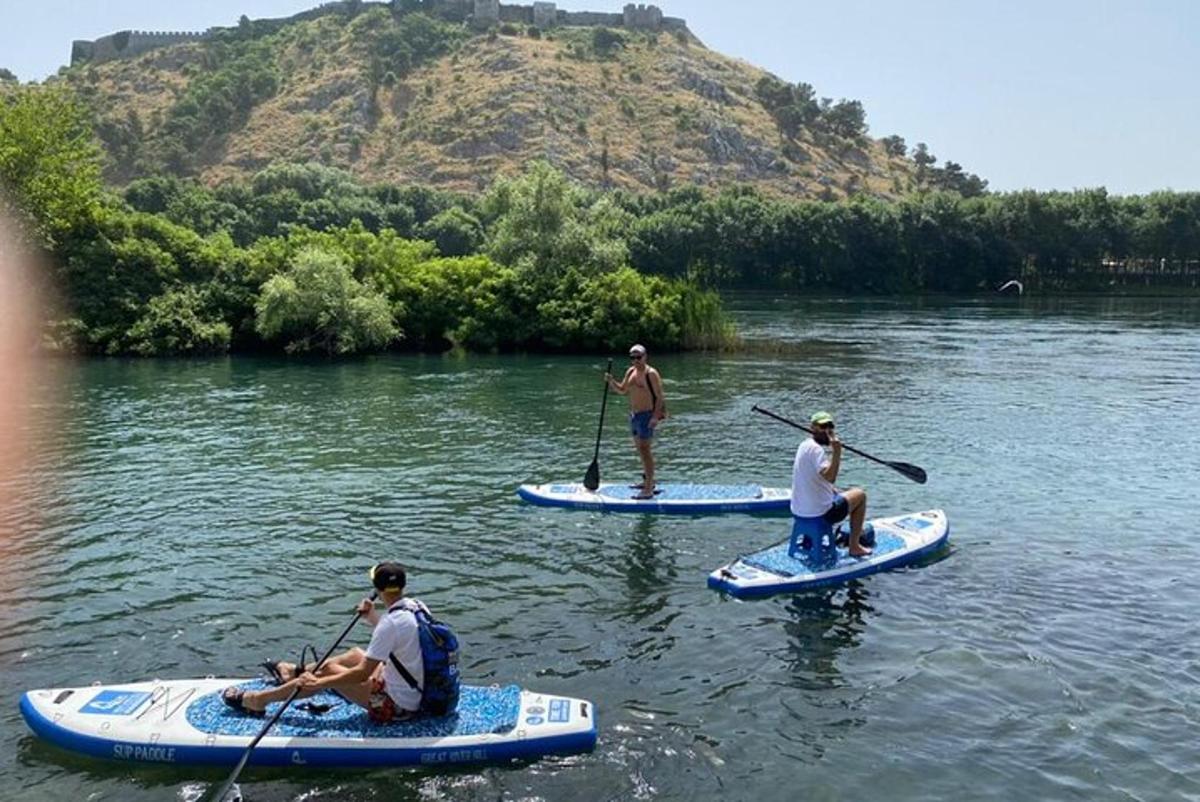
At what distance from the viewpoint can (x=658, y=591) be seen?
56.9 ft

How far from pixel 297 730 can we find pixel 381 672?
1.10 metres

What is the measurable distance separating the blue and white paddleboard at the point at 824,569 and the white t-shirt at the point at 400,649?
6691mm

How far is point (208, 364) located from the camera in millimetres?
52500

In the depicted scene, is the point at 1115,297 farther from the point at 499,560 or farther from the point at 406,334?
the point at 499,560

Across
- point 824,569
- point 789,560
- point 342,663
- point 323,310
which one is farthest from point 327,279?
point 342,663

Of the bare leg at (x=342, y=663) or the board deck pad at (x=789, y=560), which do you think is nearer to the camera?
the bare leg at (x=342, y=663)

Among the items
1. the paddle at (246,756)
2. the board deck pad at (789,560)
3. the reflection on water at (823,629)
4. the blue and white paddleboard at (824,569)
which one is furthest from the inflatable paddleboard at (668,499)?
the paddle at (246,756)

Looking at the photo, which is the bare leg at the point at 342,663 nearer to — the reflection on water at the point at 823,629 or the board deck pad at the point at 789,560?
the reflection on water at the point at 823,629

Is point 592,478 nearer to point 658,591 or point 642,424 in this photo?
point 642,424

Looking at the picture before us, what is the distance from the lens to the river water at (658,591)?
11609 millimetres

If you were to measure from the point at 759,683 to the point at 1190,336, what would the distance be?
6532cm

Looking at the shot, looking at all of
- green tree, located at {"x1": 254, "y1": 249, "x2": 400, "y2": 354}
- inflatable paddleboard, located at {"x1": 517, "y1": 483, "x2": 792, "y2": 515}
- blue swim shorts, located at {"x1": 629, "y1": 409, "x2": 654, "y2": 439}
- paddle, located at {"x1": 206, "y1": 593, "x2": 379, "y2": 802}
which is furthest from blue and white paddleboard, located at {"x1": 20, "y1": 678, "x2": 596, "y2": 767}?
green tree, located at {"x1": 254, "y1": 249, "x2": 400, "y2": 354}

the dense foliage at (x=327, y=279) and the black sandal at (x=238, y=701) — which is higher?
the dense foliage at (x=327, y=279)

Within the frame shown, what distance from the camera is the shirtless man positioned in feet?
74.1
